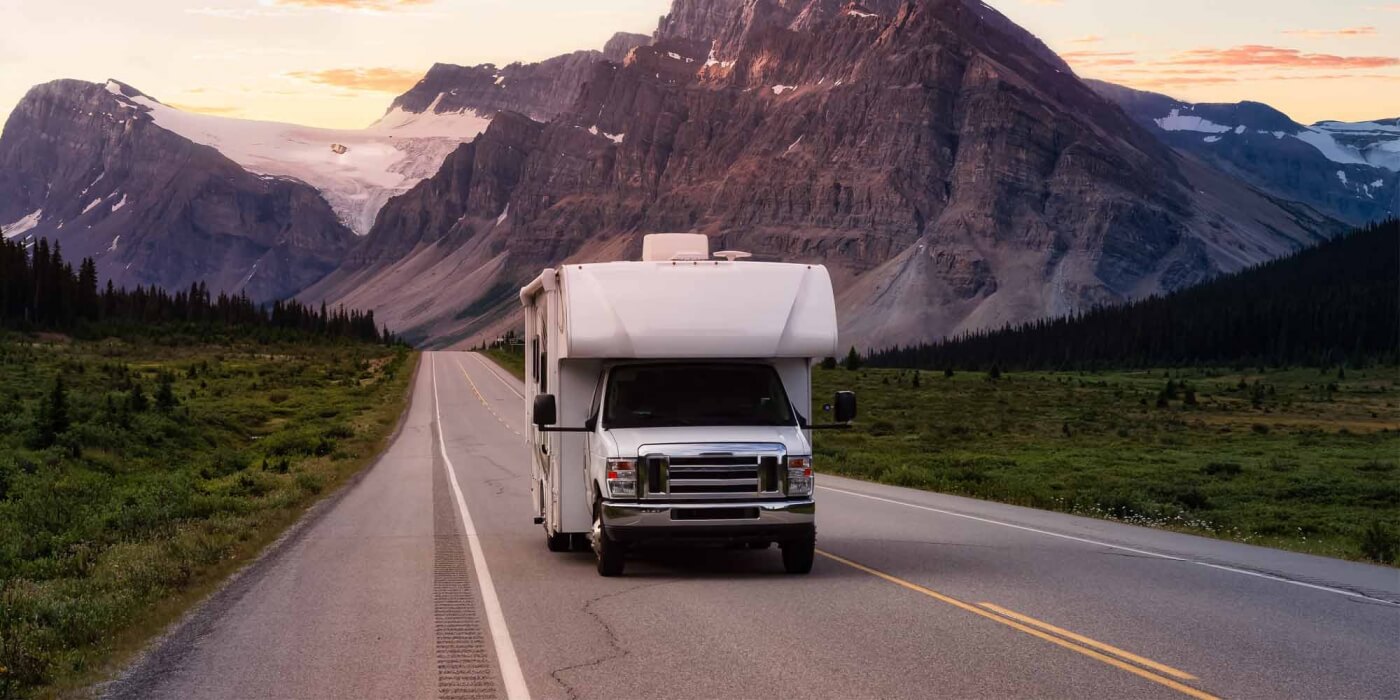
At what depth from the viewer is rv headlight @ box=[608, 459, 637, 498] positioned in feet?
50.7

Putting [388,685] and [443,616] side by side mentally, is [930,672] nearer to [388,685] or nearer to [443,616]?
[388,685]

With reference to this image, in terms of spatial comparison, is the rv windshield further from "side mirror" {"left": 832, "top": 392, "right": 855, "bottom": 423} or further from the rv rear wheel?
the rv rear wheel

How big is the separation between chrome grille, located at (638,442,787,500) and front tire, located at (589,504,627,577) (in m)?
0.80

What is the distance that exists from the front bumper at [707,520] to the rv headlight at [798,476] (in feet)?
0.51

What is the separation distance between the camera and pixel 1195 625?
12461 millimetres

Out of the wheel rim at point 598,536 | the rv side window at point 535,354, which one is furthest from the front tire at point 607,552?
the rv side window at point 535,354

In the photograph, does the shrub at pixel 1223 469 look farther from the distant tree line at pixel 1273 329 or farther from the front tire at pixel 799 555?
the distant tree line at pixel 1273 329

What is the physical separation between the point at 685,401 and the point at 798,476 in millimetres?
1808

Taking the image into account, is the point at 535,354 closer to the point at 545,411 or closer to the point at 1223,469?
the point at 545,411

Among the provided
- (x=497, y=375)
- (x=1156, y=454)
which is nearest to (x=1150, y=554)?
(x=1156, y=454)

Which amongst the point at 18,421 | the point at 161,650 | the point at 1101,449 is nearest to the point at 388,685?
the point at 161,650

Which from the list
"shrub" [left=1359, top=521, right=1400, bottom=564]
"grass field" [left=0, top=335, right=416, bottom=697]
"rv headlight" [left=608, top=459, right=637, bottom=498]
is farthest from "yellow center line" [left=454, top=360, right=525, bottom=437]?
"rv headlight" [left=608, top=459, right=637, bottom=498]

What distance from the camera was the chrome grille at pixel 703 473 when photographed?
15.4 meters

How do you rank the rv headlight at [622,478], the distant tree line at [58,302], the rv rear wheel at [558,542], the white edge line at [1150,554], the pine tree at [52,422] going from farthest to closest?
the distant tree line at [58,302] → the pine tree at [52,422] → the rv rear wheel at [558,542] → the rv headlight at [622,478] → the white edge line at [1150,554]
